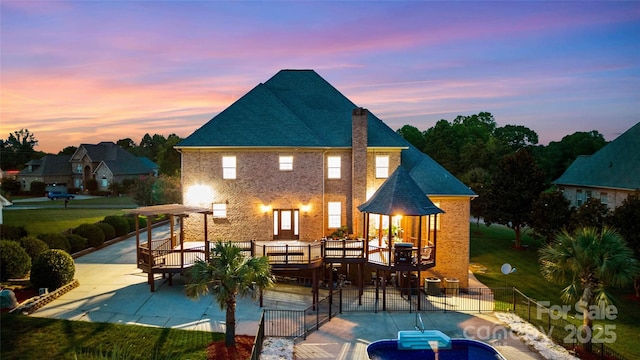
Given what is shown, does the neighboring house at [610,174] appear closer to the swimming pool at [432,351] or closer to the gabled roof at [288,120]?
the gabled roof at [288,120]

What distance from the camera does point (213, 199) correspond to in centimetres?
2341

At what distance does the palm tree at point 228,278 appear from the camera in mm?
13195

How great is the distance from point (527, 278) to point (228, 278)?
20950 mm

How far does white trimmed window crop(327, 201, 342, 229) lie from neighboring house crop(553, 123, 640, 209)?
23.6 metres

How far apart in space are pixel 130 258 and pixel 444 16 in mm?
25630

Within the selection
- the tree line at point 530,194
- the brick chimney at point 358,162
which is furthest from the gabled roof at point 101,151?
the brick chimney at point 358,162

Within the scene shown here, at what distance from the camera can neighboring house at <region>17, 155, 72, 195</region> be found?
70812 millimetres

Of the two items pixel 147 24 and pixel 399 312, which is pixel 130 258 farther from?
pixel 399 312

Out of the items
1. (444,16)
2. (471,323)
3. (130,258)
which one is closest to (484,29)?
(444,16)

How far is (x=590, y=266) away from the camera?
14570 millimetres

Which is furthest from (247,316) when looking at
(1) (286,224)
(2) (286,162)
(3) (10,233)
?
(3) (10,233)

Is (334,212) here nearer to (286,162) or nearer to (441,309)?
(286,162)

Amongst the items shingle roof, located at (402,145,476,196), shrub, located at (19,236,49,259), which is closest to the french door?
shingle roof, located at (402,145,476,196)

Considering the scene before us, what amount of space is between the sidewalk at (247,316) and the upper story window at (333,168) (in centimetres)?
728
